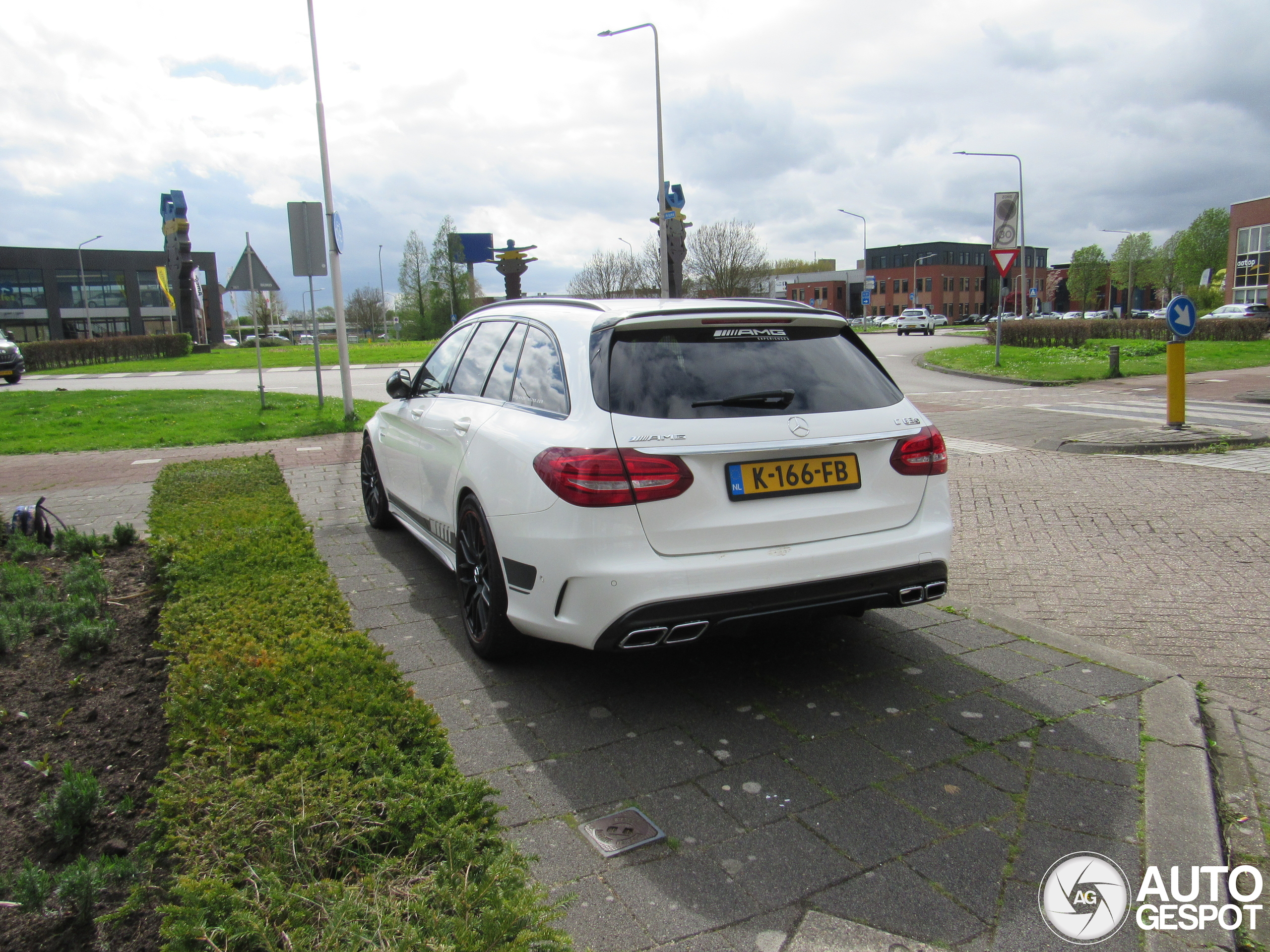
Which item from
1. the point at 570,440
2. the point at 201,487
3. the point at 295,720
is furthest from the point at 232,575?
the point at 201,487

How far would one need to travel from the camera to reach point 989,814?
274 cm

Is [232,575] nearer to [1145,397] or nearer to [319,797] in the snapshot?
[319,797]

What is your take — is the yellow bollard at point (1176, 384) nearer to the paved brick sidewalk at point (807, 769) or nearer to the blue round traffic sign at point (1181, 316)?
the blue round traffic sign at point (1181, 316)

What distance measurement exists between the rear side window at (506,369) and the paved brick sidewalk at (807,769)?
4.04ft

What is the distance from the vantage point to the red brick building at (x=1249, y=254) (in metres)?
71.3

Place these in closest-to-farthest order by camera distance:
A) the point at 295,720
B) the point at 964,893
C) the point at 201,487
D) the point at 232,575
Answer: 1. the point at 964,893
2. the point at 295,720
3. the point at 232,575
4. the point at 201,487

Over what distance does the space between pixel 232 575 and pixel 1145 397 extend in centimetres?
1612

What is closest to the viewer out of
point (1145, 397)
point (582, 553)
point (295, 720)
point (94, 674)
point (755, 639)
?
point (295, 720)

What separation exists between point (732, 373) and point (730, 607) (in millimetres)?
926

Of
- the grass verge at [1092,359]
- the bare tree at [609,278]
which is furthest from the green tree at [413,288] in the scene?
the grass verge at [1092,359]

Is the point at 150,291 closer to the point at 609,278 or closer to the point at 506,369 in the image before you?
the point at 609,278

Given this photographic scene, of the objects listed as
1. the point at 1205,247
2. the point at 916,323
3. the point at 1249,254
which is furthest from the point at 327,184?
the point at 1205,247

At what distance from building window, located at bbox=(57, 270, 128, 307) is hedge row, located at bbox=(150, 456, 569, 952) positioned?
9361 centimetres

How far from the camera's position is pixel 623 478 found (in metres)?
3.19
